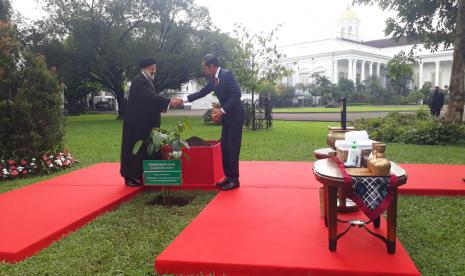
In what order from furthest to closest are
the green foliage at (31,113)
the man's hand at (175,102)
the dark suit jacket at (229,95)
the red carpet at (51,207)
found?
the green foliage at (31,113), the man's hand at (175,102), the dark suit jacket at (229,95), the red carpet at (51,207)

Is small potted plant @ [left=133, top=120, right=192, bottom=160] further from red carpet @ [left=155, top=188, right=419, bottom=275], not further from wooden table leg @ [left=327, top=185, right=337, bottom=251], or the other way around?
wooden table leg @ [left=327, top=185, right=337, bottom=251]

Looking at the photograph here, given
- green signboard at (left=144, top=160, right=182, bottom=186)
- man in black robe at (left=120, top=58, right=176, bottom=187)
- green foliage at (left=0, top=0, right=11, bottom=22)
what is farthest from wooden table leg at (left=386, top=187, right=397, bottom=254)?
green foliage at (left=0, top=0, right=11, bottom=22)

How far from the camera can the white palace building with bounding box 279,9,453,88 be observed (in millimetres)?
71188

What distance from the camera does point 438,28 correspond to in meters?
15.1

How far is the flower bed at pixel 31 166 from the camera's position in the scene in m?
6.95

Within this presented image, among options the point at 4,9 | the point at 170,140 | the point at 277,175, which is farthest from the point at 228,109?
the point at 4,9

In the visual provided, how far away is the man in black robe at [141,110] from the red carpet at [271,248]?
1.63 metres

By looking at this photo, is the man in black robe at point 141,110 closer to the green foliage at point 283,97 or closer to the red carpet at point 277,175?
the red carpet at point 277,175

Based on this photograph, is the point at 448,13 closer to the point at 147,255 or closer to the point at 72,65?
the point at 147,255

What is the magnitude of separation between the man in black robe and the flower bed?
2.42m

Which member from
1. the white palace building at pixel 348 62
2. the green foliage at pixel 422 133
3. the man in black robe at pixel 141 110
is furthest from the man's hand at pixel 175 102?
the white palace building at pixel 348 62

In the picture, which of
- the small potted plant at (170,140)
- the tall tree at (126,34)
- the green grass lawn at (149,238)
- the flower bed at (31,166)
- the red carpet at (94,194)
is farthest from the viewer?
the tall tree at (126,34)

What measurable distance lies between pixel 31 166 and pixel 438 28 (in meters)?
14.0

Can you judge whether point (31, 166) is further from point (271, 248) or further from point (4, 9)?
point (4, 9)
